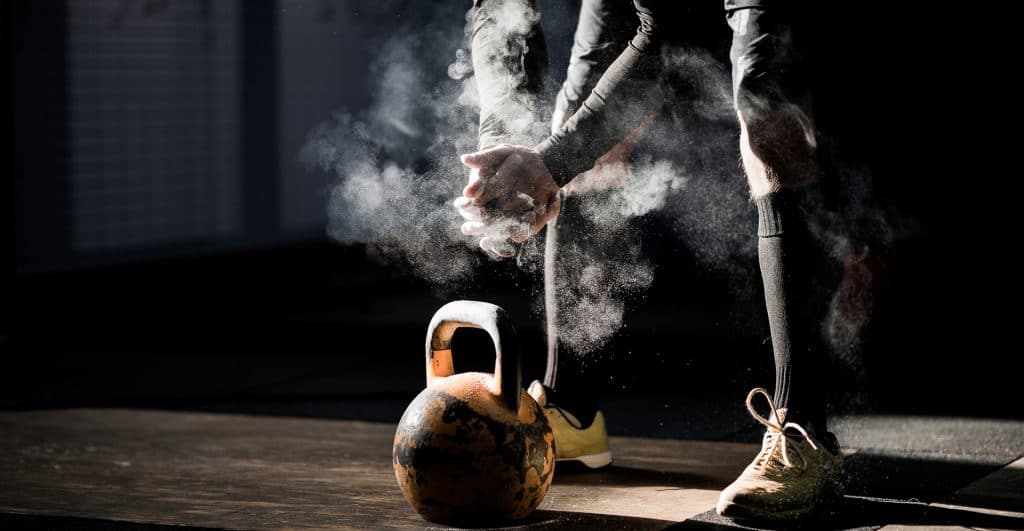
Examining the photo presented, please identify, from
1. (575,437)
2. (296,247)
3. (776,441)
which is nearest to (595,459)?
(575,437)

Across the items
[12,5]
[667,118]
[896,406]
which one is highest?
[12,5]

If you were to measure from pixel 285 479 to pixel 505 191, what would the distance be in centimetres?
72

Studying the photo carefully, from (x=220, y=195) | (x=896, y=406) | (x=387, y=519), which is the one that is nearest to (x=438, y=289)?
(x=220, y=195)

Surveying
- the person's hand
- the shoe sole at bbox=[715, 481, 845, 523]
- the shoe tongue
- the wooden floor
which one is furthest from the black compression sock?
the shoe tongue

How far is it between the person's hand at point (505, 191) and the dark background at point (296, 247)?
861mm

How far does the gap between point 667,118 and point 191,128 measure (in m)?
3.83

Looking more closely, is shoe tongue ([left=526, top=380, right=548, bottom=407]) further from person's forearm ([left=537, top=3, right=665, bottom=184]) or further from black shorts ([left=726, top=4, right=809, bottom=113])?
black shorts ([left=726, top=4, right=809, bottom=113])

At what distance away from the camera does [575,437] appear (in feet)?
7.63

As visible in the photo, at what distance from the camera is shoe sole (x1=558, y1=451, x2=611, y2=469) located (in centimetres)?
233

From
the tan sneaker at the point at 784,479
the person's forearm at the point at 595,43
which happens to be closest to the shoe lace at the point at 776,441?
the tan sneaker at the point at 784,479

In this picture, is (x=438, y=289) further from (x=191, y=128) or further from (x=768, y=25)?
(x=768, y=25)

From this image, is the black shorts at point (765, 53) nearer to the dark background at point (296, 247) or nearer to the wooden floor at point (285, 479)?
the wooden floor at point (285, 479)

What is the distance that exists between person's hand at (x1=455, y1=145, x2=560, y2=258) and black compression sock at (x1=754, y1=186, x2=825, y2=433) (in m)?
0.37

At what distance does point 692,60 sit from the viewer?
2.37 m
